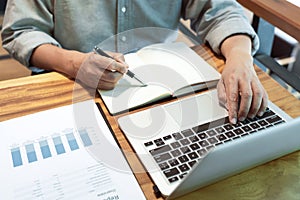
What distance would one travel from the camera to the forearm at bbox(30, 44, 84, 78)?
815 millimetres

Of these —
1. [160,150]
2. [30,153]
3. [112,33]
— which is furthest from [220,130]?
[112,33]

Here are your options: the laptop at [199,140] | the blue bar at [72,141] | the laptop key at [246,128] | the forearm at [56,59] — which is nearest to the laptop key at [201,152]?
the laptop at [199,140]

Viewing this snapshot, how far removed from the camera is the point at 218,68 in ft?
2.82

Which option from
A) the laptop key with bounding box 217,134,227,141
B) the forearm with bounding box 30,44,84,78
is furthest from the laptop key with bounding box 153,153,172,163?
the forearm with bounding box 30,44,84,78

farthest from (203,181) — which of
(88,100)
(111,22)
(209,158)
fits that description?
(111,22)

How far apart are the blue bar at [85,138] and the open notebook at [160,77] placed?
8cm

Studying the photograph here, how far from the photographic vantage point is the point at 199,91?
790 millimetres

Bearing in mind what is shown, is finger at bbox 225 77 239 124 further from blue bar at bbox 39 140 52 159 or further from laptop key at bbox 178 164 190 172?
blue bar at bbox 39 140 52 159

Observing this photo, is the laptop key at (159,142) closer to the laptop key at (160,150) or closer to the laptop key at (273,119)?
the laptop key at (160,150)

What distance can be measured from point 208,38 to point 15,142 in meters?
0.55

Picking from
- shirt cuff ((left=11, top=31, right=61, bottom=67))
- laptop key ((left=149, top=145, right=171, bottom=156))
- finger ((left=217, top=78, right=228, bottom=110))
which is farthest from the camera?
shirt cuff ((left=11, top=31, right=61, bottom=67))

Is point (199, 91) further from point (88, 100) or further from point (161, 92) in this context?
point (88, 100)

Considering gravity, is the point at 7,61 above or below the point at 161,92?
below

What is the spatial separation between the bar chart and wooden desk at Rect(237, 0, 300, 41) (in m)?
0.52
